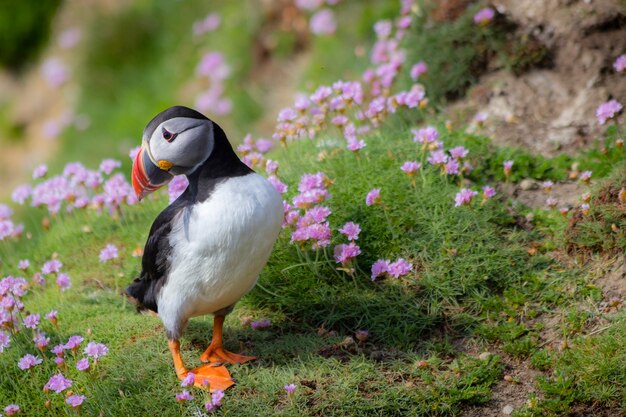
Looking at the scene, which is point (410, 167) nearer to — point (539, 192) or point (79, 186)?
point (539, 192)

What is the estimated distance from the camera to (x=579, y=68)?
5.48m

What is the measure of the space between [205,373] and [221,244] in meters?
0.63

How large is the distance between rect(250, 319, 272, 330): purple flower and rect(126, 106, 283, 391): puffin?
0.45 metres

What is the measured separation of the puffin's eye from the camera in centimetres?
358

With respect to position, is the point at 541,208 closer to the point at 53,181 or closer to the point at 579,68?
the point at 579,68

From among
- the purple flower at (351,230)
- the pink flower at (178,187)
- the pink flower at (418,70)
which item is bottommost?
the purple flower at (351,230)

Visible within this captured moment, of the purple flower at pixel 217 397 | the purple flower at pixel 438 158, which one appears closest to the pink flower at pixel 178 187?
the purple flower at pixel 438 158

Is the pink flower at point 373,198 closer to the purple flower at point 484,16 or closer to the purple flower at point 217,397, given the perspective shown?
the purple flower at point 217,397

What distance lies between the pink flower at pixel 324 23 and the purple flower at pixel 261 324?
13.2ft

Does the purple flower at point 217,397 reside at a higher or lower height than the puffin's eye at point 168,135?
lower

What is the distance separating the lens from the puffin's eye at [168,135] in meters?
3.58

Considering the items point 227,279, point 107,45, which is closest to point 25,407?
point 227,279

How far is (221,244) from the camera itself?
3.48 meters

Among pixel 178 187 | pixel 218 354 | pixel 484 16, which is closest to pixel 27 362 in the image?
pixel 218 354
